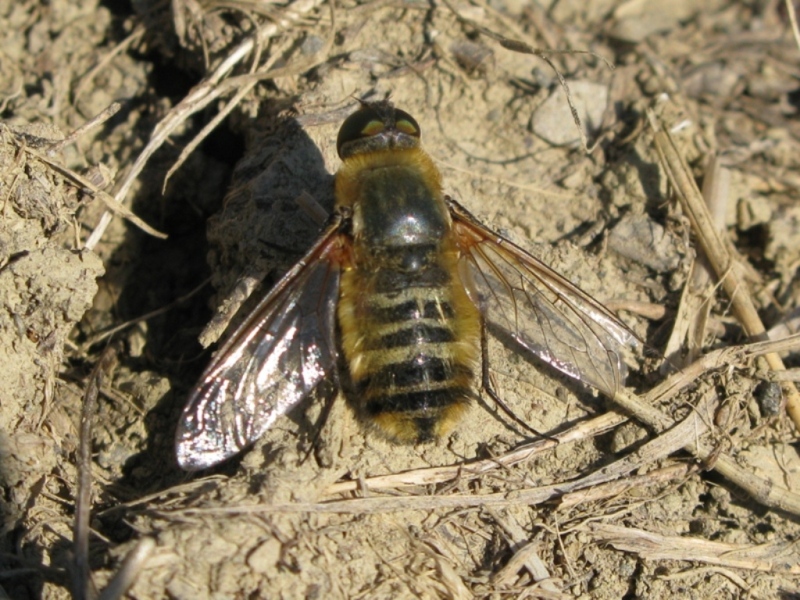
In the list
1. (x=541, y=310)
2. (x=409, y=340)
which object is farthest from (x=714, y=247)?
(x=409, y=340)

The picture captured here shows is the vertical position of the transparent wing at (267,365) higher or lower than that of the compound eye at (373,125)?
lower

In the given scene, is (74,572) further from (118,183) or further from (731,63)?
(731,63)

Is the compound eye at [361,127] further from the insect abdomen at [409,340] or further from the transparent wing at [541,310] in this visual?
the insect abdomen at [409,340]

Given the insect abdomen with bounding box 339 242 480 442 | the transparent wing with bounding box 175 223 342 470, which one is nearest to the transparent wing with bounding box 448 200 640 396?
the insect abdomen with bounding box 339 242 480 442

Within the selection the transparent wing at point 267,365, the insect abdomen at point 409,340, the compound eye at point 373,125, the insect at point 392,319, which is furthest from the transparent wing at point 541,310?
the transparent wing at point 267,365

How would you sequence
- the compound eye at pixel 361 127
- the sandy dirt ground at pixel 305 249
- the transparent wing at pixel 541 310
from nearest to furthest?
the sandy dirt ground at pixel 305 249 → the transparent wing at pixel 541 310 → the compound eye at pixel 361 127

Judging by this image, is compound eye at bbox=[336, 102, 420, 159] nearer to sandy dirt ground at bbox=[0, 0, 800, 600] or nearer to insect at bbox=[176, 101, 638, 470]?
insect at bbox=[176, 101, 638, 470]

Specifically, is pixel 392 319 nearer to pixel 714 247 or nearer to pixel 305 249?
pixel 305 249

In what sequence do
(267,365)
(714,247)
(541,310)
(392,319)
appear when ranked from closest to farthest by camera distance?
(267,365) < (392,319) < (541,310) < (714,247)
